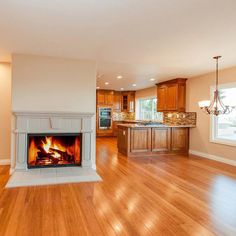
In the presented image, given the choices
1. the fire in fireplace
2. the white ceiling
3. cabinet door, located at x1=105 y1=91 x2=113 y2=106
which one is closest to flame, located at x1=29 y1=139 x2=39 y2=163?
the fire in fireplace

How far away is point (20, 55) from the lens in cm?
446

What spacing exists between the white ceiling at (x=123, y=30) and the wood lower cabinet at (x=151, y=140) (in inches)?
90.7

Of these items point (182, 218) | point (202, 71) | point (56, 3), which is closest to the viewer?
point (56, 3)

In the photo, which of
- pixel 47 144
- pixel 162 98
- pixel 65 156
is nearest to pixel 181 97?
pixel 162 98

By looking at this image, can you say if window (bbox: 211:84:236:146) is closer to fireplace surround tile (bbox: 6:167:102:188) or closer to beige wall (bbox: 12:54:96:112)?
beige wall (bbox: 12:54:96:112)

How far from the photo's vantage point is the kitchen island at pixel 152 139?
6422 mm

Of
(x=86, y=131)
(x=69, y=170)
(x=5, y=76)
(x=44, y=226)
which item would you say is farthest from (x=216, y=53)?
(x=5, y=76)

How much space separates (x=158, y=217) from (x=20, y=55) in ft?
13.0

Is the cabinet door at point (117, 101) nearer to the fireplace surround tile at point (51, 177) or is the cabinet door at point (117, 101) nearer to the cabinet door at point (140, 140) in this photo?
the cabinet door at point (140, 140)

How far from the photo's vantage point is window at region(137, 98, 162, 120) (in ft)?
32.6

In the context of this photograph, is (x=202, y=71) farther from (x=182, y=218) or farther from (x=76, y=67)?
(x=182, y=218)

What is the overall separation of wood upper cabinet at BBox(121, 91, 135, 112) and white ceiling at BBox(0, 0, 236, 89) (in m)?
6.39

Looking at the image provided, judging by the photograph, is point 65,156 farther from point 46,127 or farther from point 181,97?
point 181,97

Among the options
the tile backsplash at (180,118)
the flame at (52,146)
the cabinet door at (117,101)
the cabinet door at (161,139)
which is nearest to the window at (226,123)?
the tile backsplash at (180,118)
